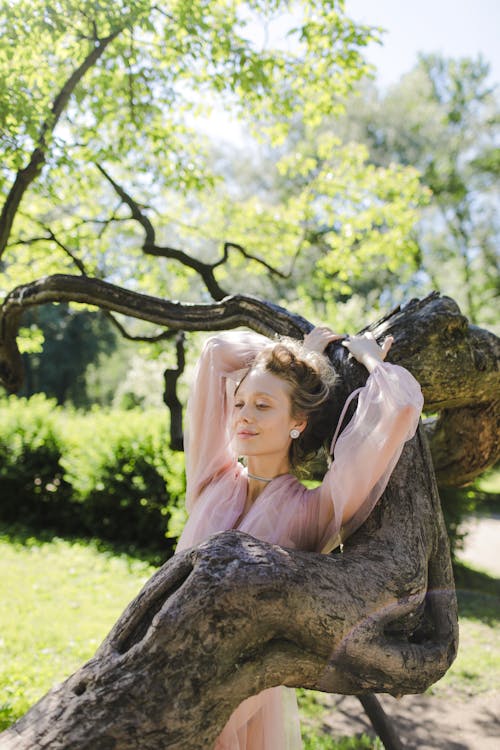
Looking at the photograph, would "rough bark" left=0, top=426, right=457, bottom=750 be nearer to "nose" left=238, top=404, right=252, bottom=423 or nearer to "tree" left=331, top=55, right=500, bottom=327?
"nose" left=238, top=404, right=252, bottom=423

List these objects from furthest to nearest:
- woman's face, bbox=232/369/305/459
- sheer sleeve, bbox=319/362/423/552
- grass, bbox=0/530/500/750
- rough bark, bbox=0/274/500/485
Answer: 1. grass, bbox=0/530/500/750
2. rough bark, bbox=0/274/500/485
3. woman's face, bbox=232/369/305/459
4. sheer sleeve, bbox=319/362/423/552

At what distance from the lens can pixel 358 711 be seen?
5.28 m

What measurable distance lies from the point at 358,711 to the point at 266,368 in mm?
4069

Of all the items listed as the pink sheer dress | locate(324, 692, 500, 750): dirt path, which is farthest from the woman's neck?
locate(324, 692, 500, 750): dirt path

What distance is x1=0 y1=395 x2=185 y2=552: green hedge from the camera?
995cm

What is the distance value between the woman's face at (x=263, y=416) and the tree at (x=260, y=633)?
0.44 meters

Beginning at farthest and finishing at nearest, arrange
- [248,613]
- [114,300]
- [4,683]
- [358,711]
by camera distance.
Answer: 1. [358,711]
2. [4,683]
3. [114,300]
4. [248,613]

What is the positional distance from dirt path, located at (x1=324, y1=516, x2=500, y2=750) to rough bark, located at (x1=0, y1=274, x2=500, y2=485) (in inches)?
87.7

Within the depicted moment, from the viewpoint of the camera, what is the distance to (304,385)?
240cm

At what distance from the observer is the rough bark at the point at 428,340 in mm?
2850

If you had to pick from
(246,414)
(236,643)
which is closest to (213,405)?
(246,414)

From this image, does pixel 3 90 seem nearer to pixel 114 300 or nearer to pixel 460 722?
pixel 114 300

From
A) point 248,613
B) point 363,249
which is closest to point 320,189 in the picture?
point 363,249

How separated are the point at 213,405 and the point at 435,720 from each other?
403 centimetres
